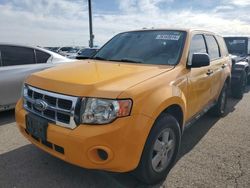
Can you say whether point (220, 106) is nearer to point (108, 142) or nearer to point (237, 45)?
point (108, 142)

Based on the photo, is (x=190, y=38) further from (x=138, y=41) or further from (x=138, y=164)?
(x=138, y=164)

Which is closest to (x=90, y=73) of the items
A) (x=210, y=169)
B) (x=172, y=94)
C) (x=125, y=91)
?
(x=125, y=91)

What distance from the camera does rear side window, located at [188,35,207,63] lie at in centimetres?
386

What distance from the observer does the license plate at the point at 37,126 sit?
280 cm

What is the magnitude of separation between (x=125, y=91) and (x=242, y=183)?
181cm

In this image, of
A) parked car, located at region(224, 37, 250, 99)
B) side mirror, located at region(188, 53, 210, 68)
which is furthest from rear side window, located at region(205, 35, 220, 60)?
parked car, located at region(224, 37, 250, 99)

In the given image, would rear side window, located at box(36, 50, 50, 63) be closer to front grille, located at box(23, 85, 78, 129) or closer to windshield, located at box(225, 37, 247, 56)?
front grille, located at box(23, 85, 78, 129)

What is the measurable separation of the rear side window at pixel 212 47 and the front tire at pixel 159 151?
2.10 metres

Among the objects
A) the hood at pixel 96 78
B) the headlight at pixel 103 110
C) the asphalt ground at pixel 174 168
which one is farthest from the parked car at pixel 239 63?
the headlight at pixel 103 110

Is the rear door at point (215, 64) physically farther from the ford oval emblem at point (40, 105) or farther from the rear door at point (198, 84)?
the ford oval emblem at point (40, 105)

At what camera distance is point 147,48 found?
3881 mm

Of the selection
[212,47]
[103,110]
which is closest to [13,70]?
[103,110]

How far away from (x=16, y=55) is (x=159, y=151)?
389cm

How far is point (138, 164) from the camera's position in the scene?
9.17 feet
